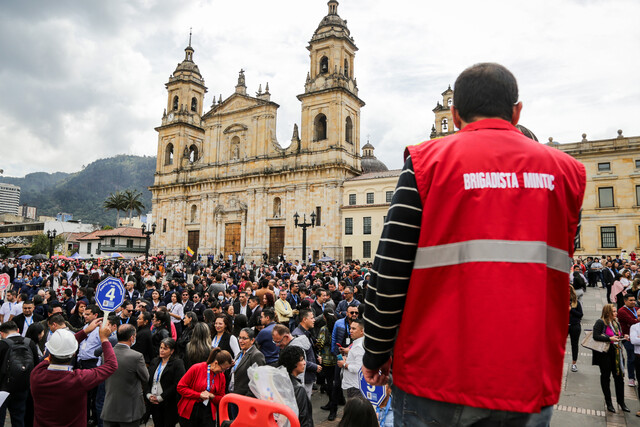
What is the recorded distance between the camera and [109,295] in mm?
6762

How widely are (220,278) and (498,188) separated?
16904mm

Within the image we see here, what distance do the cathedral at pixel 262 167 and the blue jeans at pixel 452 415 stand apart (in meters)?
36.7

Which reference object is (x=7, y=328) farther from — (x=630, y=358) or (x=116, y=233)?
(x=116, y=233)

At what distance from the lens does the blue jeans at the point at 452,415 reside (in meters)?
1.59

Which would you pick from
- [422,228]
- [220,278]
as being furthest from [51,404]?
[220,278]

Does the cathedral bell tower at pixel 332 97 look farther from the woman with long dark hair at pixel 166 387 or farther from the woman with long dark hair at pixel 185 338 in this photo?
the woman with long dark hair at pixel 166 387

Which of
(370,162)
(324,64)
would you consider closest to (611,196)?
(370,162)

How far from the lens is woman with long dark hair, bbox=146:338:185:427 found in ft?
19.6

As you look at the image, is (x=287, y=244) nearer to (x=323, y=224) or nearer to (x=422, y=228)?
(x=323, y=224)

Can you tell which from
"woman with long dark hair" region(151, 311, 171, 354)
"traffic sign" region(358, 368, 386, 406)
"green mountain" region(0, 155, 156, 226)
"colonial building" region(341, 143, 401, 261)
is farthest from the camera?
"green mountain" region(0, 155, 156, 226)

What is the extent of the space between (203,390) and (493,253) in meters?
4.91

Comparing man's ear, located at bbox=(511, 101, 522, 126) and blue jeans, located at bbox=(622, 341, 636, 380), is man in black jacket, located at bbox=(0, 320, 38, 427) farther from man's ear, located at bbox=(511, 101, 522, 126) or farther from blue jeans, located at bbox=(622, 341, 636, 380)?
blue jeans, located at bbox=(622, 341, 636, 380)

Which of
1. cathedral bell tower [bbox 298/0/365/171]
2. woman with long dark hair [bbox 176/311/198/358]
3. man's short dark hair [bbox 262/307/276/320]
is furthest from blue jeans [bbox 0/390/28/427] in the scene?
cathedral bell tower [bbox 298/0/365/171]

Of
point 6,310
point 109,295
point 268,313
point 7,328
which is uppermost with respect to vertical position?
point 109,295
